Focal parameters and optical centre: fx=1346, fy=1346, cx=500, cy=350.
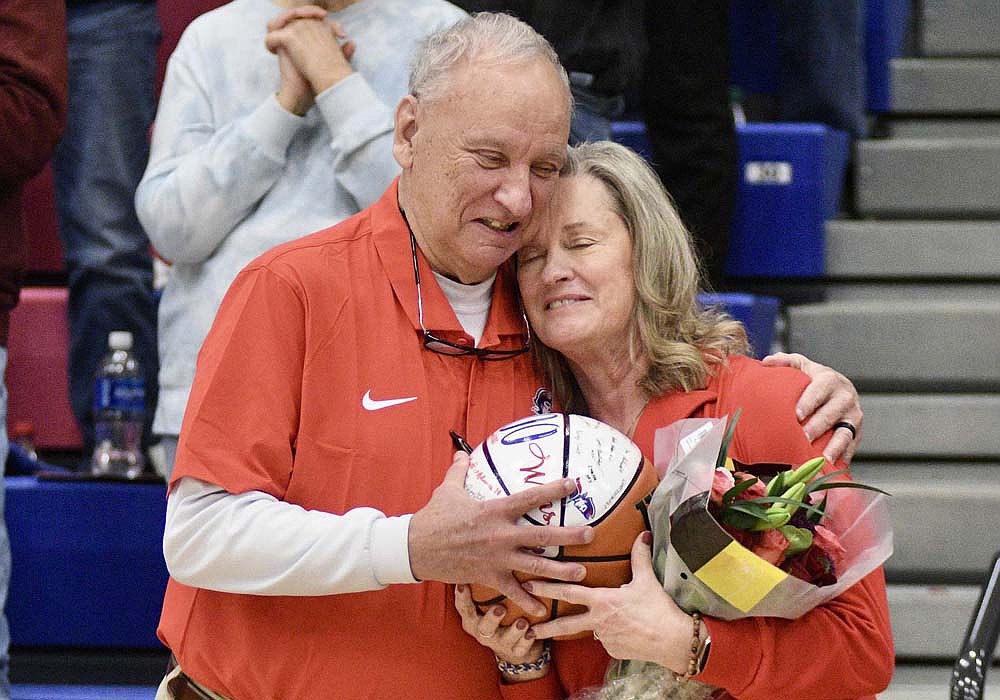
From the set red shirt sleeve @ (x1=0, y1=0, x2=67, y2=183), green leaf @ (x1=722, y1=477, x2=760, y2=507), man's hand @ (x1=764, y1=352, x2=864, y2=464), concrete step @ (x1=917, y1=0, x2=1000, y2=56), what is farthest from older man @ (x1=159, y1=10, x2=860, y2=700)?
concrete step @ (x1=917, y1=0, x2=1000, y2=56)

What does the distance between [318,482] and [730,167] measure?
248 centimetres

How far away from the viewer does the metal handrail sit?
6.54 feet

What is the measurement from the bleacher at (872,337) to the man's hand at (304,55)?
1.43 m

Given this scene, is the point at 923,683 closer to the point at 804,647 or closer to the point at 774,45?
the point at 804,647

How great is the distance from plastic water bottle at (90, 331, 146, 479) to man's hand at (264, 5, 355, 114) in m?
1.36

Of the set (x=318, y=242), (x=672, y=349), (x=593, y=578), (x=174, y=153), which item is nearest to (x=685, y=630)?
(x=593, y=578)

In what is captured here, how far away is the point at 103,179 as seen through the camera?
4066 millimetres

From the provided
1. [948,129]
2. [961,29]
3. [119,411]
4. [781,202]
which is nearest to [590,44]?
[781,202]

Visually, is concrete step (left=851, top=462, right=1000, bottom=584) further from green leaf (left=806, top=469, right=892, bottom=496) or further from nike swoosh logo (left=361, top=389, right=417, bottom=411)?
nike swoosh logo (left=361, top=389, right=417, bottom=411)

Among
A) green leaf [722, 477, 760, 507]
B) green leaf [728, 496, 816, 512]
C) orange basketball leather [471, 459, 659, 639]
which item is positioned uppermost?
green leaf [722, 477, 760, 507]

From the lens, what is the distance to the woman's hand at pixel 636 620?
1.98 metres

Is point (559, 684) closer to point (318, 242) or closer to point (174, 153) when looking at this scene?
point (318, 242)

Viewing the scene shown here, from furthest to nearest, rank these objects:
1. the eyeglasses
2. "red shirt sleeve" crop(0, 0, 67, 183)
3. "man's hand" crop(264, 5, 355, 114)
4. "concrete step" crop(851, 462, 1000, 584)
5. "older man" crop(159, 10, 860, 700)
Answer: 1. "concrete step" crop(851, 462, 1000, 584)
2. "red shirt sleeve" crop(0, 0, 67, 183)
3. "man's hand" crop(264, 5, 355, 114)
4. the eyeglasses
5. "older man" crop(159, 10, 860, 700)

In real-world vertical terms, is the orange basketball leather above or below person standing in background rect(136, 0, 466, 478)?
below
